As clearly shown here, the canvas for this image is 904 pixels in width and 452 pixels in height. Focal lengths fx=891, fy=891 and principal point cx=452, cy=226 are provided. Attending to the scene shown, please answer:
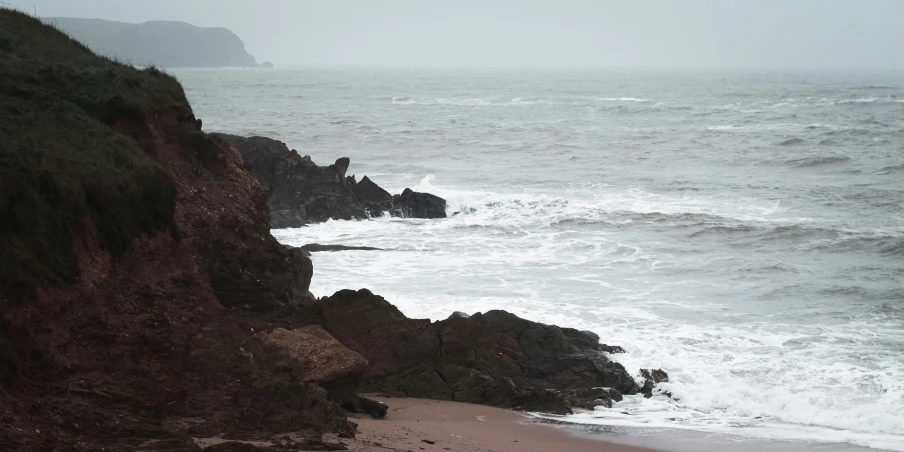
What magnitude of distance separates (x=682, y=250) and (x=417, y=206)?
9.44 meters

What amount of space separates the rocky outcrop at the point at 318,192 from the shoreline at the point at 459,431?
1688cm

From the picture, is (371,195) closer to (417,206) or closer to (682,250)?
(417,206)

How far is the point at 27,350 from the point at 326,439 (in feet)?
9.92

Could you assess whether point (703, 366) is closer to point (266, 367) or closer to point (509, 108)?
point (266, 367)

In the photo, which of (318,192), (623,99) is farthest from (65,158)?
(623,99)

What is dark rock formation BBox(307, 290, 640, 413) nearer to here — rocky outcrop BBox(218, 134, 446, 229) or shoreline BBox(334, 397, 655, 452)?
shoreline BBox(334, 397, 655, 452)

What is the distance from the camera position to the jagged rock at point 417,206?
3033cm

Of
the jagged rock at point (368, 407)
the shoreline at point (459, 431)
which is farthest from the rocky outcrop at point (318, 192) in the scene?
the jagged rock at point (368, 407)

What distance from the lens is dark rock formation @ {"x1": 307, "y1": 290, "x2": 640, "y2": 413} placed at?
13055 millimetres

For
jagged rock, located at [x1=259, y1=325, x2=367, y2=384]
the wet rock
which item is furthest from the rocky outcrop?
jagged rock, located at [x1=259, y1=325, x2=367, y2=384]

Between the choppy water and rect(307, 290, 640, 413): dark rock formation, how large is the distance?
0.85 metres

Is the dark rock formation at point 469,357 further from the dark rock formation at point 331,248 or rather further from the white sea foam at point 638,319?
the dark rock formation at point 331,248

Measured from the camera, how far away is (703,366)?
607 inches

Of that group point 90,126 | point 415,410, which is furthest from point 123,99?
point 415,410
